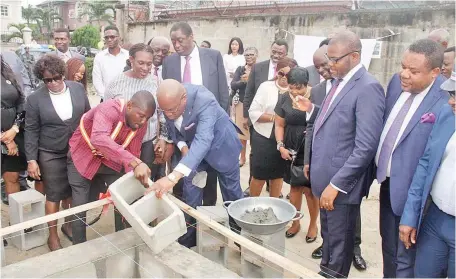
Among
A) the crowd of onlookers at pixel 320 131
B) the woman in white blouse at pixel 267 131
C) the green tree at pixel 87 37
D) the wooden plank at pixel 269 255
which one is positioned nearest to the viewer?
the wooden plank at pixel 269 255

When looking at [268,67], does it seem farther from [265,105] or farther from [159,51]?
[159,51]

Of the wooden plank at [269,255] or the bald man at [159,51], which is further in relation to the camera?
the bald man at [159,51]

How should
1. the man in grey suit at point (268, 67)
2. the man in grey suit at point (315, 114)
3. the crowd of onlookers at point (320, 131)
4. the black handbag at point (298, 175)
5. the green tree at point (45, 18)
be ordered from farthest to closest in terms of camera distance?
the green tree at point (45, 18), the man in grey suit at point (268, 67), the black handbag at point (298, 175), the man in grey suit at point (315, 114), the crowd of onlookers at point (320, 131)

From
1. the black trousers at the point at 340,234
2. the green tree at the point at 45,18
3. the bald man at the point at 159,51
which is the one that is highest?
the green tree at the point at 45,18

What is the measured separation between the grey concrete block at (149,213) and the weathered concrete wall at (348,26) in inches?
238

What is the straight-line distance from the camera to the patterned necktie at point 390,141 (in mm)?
2639

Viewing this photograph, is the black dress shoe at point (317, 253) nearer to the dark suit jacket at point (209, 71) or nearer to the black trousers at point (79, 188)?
the dark suit jacket at point (209, 71)

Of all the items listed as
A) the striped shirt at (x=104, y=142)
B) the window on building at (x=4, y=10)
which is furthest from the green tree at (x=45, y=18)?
the striped shirt at (x=104, y=142)

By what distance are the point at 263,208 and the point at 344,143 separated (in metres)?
0.95

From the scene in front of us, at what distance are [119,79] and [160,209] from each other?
4.88 ft

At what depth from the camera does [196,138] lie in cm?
330

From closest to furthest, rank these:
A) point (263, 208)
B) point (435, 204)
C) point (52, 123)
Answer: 1. point (435, 204)
2. point (263, 208)
3. point (52, 123)

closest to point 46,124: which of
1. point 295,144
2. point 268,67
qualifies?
point 295,144

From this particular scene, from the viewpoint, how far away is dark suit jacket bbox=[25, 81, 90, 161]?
3.66 meters
